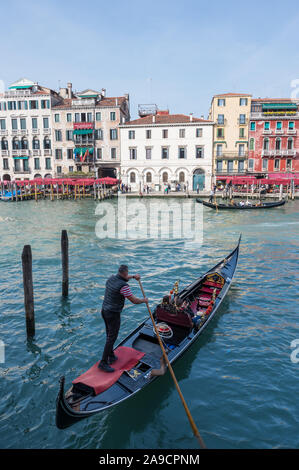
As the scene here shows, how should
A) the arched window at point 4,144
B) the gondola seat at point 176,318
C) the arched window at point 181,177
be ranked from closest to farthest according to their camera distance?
the gondola seat at point 176,318 < the arched window at point 181,177 < the arched window at point 4,144

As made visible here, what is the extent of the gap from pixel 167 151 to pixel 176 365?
34545mm

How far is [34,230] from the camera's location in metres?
19.0

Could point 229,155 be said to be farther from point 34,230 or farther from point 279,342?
point 279,342

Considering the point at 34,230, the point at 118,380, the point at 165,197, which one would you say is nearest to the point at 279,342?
the point at 118,380

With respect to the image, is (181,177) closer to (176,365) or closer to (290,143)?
(290,143)

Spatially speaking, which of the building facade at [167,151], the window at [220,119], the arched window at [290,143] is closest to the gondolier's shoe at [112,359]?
the building facade at [167,151]

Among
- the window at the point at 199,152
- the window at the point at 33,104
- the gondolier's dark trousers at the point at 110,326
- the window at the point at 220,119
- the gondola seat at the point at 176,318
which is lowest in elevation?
the gondola seat at the point at 176,318

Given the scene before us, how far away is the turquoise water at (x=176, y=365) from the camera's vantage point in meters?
4.68

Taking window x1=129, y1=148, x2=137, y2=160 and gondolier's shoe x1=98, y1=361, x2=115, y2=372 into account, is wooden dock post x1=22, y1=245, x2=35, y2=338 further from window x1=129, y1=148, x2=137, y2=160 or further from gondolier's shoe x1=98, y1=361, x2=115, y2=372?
window x1=129, y1=148, x2=137, y2=160

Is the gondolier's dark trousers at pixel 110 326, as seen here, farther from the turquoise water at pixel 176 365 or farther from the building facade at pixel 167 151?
the building facade at pixel 167 151

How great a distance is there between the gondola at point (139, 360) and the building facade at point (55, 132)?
34.7 meters

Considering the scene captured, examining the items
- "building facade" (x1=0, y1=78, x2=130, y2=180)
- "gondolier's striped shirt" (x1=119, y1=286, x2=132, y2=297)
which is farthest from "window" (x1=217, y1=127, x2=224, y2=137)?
"gondolier's striped shirt" (x1=119, y1=286, x2=132, y2=297)

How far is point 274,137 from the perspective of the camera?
37.0 metres
